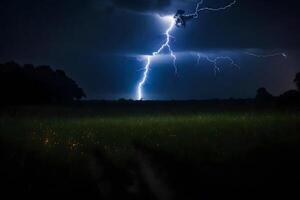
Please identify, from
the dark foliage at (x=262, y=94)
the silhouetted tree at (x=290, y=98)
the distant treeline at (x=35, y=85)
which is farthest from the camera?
the dark foliage at (x=262, y=94)

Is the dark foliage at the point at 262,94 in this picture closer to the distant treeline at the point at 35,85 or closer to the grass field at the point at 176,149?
the distant treeline at the point at 35,85

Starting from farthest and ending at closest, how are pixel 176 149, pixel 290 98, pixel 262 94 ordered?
pixel 262 94 → pixel 290 98 → pixel 176 149

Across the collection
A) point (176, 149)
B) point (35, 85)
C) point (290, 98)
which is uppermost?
point (35, 85)

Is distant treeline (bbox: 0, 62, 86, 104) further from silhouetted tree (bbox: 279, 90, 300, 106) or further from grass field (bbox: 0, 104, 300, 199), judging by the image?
grass field (bbox: 0, 104, 300, 199)

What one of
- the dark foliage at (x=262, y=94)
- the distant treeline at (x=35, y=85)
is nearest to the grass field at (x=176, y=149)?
the distant treeline at (x=35, y=85)

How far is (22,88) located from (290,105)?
109 ft

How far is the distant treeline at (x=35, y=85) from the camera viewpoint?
210 ft

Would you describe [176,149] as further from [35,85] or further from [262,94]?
[262,94]

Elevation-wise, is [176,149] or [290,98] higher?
[290,98]

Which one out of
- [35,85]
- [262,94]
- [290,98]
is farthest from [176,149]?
[262,94]

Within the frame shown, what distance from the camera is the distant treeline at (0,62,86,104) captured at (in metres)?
64.1

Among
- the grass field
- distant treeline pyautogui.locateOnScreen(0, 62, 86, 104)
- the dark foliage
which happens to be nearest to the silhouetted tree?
the grass field

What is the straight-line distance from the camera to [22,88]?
217ft

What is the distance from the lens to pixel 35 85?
69.7 m
